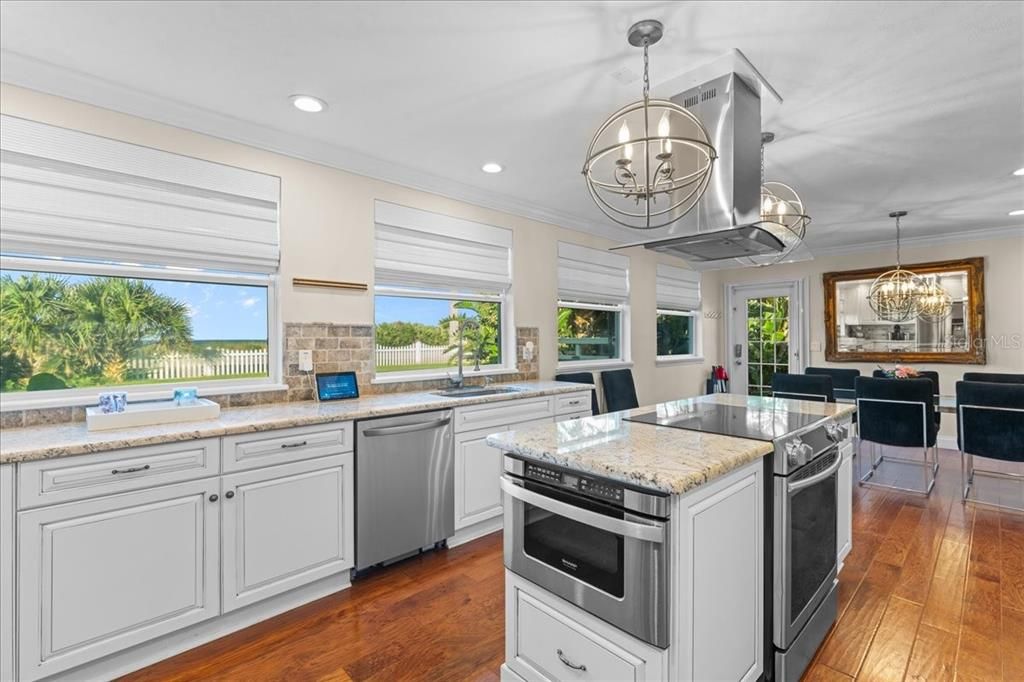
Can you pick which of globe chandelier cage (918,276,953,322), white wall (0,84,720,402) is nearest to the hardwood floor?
white wall (0,84,720,402)

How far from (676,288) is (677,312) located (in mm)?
362

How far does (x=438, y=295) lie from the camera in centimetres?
377

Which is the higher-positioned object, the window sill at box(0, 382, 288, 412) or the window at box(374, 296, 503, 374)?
Answer: the window at box(374, 296, 503, 374)

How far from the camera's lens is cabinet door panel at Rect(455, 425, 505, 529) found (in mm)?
3012

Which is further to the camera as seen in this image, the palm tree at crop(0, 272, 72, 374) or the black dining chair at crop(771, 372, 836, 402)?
the black dining chair at crop(771, 372, 836, 402)

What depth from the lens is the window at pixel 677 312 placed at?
5949mm

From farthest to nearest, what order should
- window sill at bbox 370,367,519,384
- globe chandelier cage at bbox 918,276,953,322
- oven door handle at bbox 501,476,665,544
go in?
globe chandelier cage at bbox 918,276,953,322, window sill at bbox 370,367,519,384, oven door handle at bbox 501,476,665,544

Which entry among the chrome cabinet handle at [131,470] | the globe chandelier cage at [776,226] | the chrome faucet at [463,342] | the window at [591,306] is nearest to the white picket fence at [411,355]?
the chrome faucet at [463,342]

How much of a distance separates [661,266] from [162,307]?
5.00m

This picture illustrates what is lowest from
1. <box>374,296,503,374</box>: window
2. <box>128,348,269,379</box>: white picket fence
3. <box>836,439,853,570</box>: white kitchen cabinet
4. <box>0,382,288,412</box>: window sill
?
<box>836,439,853,570</box>: white kitchen cabinet

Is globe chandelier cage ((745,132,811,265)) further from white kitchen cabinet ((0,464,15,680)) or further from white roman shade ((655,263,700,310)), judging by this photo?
white kitchen cabinet ((0,464,15,680))

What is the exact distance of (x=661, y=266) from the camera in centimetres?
588

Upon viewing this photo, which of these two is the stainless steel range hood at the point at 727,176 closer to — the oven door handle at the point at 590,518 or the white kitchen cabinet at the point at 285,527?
the oven door handle at the point at 590,518

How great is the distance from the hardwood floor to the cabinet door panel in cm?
22
